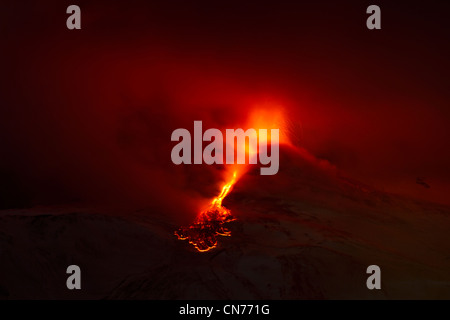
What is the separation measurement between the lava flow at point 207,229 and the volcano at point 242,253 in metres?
0.27

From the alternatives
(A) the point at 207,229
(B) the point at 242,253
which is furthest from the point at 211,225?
(B) the point at 242,253

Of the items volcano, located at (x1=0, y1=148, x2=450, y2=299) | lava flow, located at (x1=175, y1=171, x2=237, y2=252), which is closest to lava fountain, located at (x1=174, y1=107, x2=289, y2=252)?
lava flow, located at (x1=175, y1=171, x2=237, y2=252)

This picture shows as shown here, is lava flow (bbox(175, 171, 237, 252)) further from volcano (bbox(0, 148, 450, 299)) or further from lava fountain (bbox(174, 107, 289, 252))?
volcano (bbox(0, 148, 450, 299))

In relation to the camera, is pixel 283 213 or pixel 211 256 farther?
pixel 283 213

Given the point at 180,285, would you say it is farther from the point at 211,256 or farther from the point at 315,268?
the point at 315,268

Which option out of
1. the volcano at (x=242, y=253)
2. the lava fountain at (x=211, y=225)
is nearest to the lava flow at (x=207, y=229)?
the lava fountain at (x=211, y=225)

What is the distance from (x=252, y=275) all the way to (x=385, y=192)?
920cm

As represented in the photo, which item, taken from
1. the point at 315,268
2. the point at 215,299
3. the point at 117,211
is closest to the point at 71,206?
the point at 117,211

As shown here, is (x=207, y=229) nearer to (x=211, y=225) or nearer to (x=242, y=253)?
(x=211, y=225)

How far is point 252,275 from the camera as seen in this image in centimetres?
2130

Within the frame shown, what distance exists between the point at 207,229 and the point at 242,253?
1.91 metres

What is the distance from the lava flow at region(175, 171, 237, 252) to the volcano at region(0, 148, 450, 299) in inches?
10.5

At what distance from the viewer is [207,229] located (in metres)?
23.4

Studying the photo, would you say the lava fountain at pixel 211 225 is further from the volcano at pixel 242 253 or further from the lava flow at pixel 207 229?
the volcano at pixel 242 253
